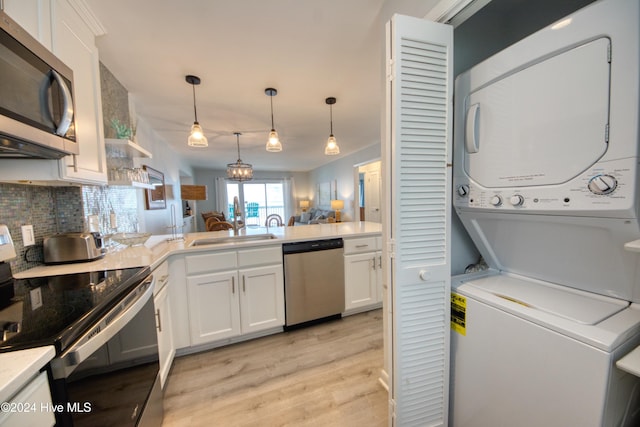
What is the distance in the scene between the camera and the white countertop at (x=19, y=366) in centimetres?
48

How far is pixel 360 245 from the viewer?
2.40 m

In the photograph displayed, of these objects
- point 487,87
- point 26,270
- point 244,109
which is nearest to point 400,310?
point 487,87

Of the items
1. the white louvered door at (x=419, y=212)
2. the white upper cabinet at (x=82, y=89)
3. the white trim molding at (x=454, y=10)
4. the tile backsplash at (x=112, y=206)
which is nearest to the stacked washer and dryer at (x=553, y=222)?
the white louvered door at (x=419, y=212)

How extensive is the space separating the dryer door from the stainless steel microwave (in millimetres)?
1756

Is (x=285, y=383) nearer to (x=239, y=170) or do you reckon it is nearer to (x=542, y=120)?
(x=542, y=120)

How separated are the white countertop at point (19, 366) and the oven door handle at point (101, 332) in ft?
0.17

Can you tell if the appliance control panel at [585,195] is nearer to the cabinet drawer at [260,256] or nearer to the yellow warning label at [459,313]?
the yellow warning label at [459,313]

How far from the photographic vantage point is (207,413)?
1.39 meters

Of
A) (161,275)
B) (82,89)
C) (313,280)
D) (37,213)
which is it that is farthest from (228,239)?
(82,89)

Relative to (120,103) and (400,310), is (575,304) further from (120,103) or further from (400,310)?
(120,103)

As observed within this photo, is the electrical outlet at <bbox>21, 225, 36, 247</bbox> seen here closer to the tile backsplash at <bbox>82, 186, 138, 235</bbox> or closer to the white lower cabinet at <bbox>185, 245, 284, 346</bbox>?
the tile backsplash at <bbox>82, 186, 138, 235</bbox>

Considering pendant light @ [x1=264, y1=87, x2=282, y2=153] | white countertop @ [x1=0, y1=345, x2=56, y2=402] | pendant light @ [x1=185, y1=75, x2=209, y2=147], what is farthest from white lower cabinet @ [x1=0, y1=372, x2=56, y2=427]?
pendant light @ [x1=264, y1=87, x2=282, y2=153]

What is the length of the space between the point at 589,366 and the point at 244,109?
330 centimetres

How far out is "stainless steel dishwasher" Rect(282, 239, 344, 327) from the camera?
2.16 m
